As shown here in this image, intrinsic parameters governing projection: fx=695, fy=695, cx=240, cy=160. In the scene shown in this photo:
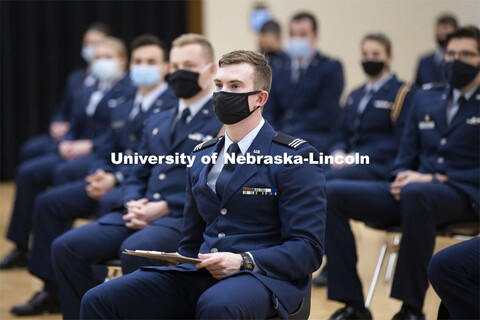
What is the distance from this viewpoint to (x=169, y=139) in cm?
355

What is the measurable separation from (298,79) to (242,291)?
331 cm

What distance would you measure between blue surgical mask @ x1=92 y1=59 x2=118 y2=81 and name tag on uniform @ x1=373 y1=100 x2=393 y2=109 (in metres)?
2.17

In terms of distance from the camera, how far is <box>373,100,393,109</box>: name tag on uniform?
4.41m

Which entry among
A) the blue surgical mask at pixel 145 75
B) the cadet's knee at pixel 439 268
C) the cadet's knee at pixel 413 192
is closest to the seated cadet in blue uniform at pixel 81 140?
the blue surgical mask at pixel 145 75

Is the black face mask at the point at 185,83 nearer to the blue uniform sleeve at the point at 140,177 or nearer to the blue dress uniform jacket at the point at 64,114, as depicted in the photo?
the blue uniform sleeve at the point at 140,177

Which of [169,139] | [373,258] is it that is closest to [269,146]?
[169,139]

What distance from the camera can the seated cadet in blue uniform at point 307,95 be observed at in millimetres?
5273

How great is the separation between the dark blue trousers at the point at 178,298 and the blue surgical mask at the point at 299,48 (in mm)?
3344

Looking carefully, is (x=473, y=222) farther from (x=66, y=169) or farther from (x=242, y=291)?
(x=66, y=169)

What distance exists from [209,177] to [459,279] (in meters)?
1.13

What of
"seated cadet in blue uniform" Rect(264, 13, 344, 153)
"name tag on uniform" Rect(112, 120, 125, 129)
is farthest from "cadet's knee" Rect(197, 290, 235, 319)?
"seated cadet in blue uniform" Rect(264, 13, 344, 153)

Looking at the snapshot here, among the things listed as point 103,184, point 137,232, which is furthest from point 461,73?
point 103,184

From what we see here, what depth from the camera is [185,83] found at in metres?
3.53

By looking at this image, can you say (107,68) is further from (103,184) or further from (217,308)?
(217,308)
